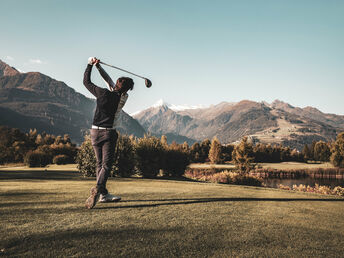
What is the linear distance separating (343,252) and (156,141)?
18.1 meters

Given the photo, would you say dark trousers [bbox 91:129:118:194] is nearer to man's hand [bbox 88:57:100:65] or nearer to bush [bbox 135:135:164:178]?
man's hand [bbox 88:57:100:65]

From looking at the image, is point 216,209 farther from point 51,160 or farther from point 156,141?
point 51,160

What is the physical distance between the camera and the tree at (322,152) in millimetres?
99375

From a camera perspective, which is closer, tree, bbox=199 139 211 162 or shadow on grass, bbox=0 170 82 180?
shadow on grass, bbox=0 170 82 180

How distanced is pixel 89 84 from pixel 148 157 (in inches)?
582

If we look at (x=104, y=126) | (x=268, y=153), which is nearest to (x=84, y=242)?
(x=104, y=126)

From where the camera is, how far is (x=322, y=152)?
99938 mm

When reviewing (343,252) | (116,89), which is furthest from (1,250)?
(343,252)

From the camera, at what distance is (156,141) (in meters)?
21.2

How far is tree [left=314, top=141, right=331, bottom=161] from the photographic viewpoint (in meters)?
99.4

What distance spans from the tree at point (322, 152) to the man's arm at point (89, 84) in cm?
11332

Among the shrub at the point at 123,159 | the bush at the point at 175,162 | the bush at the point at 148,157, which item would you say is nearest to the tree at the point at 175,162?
the bush at the point at 175,162

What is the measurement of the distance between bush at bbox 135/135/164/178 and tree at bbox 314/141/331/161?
100802mm

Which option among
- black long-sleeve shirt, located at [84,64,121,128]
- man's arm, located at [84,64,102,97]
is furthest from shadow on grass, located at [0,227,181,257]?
man's arm, located at [84,64,102,97]
